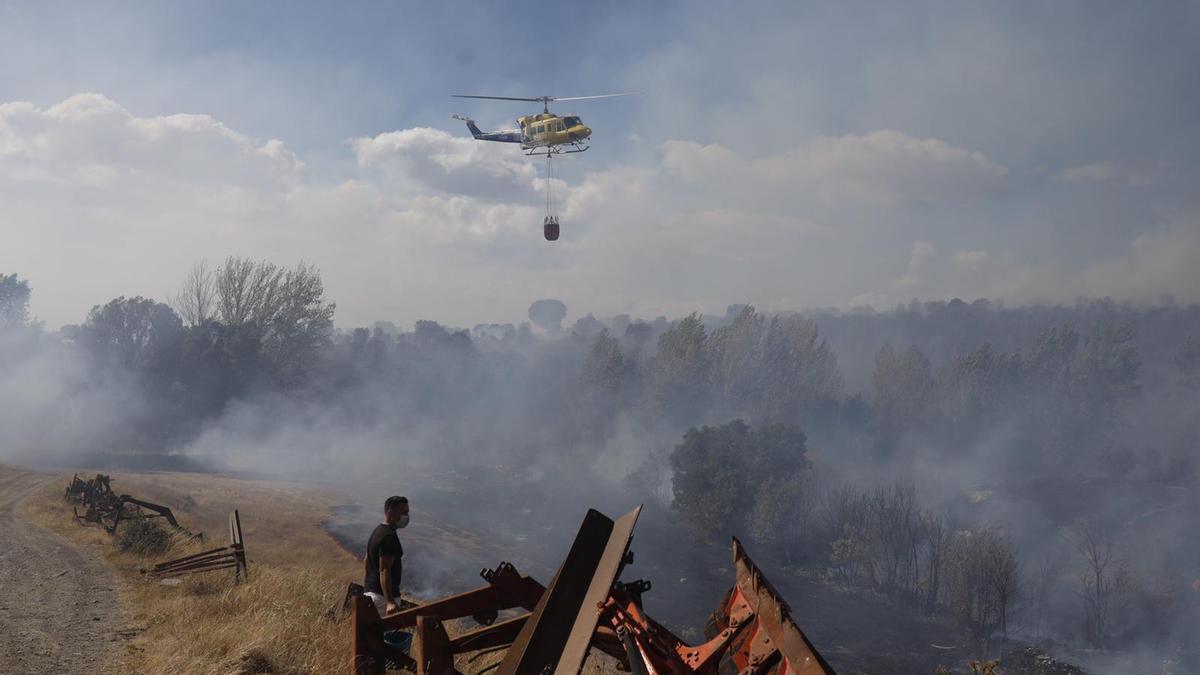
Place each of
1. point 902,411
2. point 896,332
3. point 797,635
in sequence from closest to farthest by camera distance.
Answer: point 797,635, point 902,411, point 896,332

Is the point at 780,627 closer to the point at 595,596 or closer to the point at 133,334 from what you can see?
the point at 595,596

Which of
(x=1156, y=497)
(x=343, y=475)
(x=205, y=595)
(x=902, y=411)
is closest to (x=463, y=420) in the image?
(x=343, y=475)

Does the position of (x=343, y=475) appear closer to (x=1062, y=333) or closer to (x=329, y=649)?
(x=329, y=649)

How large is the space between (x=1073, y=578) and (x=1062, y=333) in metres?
33.6

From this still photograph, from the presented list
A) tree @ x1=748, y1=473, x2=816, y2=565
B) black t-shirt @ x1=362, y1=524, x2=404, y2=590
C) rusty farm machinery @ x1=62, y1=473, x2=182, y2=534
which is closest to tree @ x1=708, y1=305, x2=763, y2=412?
tree @ x1=748, y1=473, x2=816, y2=565

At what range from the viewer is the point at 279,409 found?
6391 cm

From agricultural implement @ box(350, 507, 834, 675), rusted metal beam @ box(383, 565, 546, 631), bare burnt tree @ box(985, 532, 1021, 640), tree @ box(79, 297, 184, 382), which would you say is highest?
tree @ box(79, 297, 184, 382)

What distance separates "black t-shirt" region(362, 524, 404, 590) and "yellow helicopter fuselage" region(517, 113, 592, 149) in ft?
85.3

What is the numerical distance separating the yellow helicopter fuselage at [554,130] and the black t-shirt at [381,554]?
85.3ft

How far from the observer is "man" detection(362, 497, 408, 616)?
677cm

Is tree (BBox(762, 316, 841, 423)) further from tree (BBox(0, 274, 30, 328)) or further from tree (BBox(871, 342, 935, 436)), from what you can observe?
tree (BBox(0, 274, 30, 328))

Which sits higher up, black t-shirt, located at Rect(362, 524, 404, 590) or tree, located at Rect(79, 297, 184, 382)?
tree, located at Rect(79, 297, 184, 382)

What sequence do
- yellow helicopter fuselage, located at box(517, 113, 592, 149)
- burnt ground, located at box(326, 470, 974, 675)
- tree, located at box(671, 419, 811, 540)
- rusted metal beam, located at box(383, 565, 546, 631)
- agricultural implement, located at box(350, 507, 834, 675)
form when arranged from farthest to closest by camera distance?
1. tree, located at box(671, 419, 811, 540)
2. burnt ground, located at box(326, 470, 974, 675)
3. yellow helicopter fuselage, located at box(517, 113, 592, 149)
4. rusted metal beam, located at box(383, 565, 546, 631)
5. agricultural implement, located at box(350, 507, 834, 675)

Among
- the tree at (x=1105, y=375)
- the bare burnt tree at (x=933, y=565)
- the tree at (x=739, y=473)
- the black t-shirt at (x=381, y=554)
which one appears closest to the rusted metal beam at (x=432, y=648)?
the black t-shirt at (x=381, y=554)
